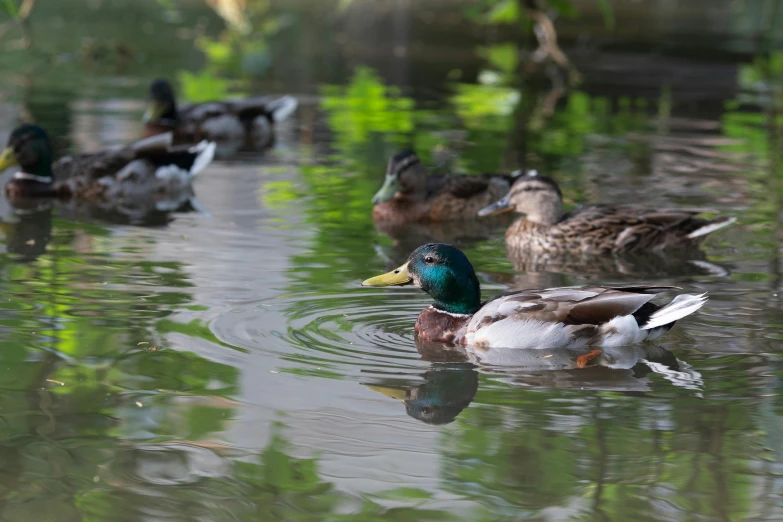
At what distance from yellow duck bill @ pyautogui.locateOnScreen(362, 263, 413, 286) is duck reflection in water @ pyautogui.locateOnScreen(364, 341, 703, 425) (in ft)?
1.59

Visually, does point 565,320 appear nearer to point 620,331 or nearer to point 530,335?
point 530,335

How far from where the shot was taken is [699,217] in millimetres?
11320

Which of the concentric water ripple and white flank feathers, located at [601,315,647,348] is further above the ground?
white flank feathers, located at [601,315,647,348]

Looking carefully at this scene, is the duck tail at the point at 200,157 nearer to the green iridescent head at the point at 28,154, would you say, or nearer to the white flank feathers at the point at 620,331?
the green iridescent head at the point at 28,154

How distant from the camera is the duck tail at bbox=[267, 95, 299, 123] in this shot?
1670 centimetres

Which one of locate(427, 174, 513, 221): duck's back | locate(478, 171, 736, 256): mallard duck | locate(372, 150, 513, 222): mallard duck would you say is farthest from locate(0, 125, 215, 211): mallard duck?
locate(478, 171, 736, 256): mallard duck

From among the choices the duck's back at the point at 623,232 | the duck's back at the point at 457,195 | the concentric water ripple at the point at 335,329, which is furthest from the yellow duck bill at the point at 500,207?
the concentric water ripple at the point at 335,329

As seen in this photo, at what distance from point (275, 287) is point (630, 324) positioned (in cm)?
236

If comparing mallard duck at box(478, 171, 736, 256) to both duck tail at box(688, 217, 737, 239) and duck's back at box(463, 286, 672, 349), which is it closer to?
duck tail at box(688, 217, 737, 239)

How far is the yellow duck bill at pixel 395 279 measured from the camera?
25.8 ft

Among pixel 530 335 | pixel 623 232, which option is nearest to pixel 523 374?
pixel 530 335

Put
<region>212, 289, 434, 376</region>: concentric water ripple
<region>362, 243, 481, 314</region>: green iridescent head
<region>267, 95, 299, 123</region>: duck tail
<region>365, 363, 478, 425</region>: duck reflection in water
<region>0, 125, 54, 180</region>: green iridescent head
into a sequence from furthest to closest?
<region>267, 95, 299, 123</region>: duck tail
<region>0, 125, 54, 180</region>: green iridescent head
<region>362, 243, 481, 314</region>: green iridescent head
<region>212, 289, 434, 376</region>: concentric water ripple
<region>365, 363, 478, 425</region>: duck reflection in water

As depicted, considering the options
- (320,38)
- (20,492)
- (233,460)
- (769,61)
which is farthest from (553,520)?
(320,38)

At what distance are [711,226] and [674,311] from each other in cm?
310
